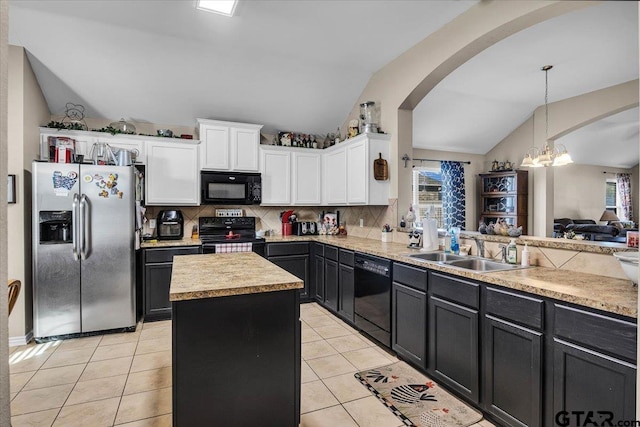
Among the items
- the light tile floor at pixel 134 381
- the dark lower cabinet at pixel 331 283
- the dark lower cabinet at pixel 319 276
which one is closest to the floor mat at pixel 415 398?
the light tile floor at pixel 134 381

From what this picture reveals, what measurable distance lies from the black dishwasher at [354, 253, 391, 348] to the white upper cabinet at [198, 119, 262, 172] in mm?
2034

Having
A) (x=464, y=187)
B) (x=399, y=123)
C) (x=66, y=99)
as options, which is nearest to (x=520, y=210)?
(x=464, y=187)

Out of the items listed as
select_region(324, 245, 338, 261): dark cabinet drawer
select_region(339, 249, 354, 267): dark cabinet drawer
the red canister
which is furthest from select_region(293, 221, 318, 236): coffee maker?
select_region(339, 249, 354, 267): dark cabinet drawer

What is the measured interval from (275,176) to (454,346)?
3145mm

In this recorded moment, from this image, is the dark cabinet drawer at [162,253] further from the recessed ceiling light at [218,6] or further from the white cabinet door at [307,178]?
the recessed ceiling light at [218,6]

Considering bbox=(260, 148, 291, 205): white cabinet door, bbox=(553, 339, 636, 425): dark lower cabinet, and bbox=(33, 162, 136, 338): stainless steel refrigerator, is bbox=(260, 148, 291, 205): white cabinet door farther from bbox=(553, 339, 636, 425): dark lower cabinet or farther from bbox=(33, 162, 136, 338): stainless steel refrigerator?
bbox=(553, 339, 636, 425): dark lower cabinet

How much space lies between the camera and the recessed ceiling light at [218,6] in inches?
104

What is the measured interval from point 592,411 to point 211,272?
2.01 metres

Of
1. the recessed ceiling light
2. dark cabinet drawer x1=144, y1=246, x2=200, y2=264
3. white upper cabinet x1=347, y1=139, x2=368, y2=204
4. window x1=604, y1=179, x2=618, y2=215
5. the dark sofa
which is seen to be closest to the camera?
the recessed ceiling light

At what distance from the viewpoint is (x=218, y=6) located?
271cm

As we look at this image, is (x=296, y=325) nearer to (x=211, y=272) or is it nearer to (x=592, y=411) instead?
(x=211, y=272)

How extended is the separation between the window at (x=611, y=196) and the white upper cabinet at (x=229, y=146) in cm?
878

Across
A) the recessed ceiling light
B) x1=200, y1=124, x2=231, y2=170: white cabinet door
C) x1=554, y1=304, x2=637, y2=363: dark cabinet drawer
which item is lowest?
x1=554, y1=304, x2=637, y2=363: dark cabinet drawer

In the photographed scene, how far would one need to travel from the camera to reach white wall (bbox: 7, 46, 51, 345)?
303 centimetres
